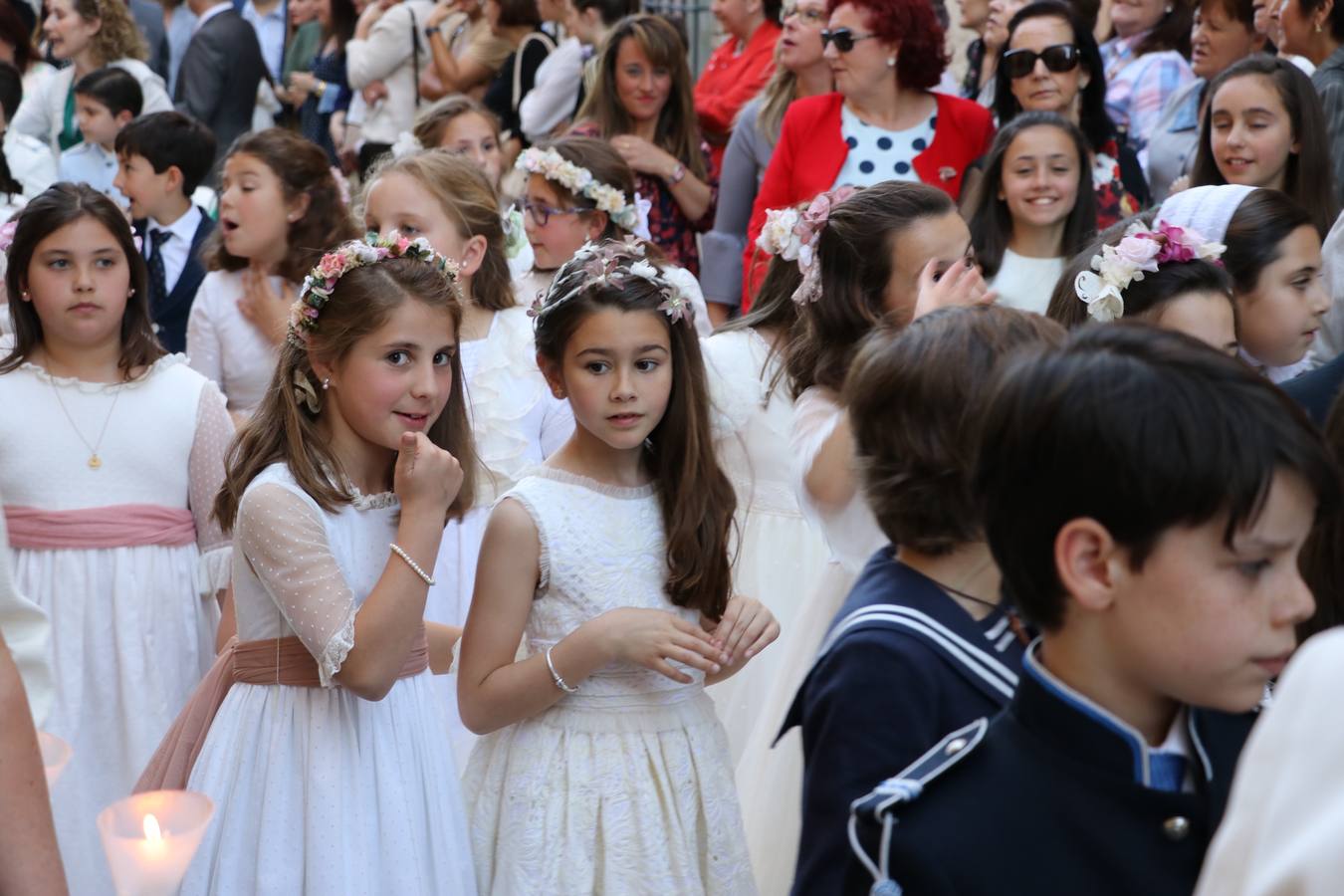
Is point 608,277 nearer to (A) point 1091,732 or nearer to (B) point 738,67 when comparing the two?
(A) point 1091,732

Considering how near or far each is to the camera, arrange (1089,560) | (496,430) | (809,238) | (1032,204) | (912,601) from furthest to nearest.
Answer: (1032,204) → (496,430) → (809,238) → (912,601) → (1089,560)

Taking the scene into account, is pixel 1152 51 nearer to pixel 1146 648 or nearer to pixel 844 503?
pixel 844 503

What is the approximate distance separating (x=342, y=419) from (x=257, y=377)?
8.44 feet

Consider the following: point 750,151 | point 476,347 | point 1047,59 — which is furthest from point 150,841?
point 750,151

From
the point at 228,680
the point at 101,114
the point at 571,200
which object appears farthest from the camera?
the point at 101,114

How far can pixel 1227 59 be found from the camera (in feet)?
21.5

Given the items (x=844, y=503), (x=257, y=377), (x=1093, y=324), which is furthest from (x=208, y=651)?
(x=1093, y=324)

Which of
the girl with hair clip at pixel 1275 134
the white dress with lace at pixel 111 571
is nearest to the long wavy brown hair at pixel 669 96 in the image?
the girl with hair clip at pixel 1275 134

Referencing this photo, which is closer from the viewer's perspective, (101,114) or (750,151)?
(750,151)

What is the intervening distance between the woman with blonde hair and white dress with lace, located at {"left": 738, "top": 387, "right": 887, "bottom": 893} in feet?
23.7

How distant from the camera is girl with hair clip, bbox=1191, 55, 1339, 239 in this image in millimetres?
5172

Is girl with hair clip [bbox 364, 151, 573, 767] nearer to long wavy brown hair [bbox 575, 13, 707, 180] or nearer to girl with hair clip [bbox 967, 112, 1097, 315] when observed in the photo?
girl with hair clip [bbox 967, 112, 1097, 315]

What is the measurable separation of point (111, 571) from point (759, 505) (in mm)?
1827

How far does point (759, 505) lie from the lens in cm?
468
